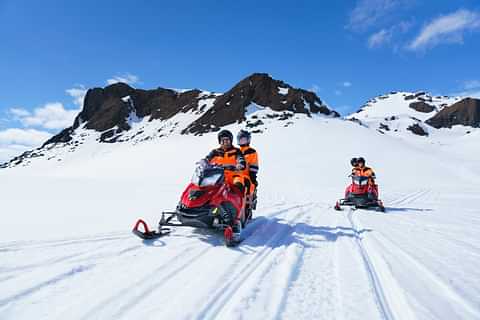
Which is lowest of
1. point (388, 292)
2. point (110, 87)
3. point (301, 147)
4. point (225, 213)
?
point (388, 292)

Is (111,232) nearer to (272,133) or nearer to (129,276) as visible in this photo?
(129,276)

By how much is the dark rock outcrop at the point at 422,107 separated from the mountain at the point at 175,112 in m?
119

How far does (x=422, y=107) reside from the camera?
175 meters

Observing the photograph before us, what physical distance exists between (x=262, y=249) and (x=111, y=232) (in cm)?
258

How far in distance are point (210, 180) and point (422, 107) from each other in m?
200

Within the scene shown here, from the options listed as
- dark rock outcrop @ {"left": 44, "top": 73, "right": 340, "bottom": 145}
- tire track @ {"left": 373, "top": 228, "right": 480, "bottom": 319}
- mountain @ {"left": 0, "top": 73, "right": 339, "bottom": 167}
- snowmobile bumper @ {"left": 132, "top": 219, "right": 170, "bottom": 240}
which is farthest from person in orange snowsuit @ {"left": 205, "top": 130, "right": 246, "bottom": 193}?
dark rock outcrop @ {"left": 44, "top": 73, "right": 340, "bottom": 145}

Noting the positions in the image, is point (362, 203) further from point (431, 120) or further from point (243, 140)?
point (431, 120)

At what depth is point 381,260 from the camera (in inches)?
172

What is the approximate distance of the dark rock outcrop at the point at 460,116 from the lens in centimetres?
13900

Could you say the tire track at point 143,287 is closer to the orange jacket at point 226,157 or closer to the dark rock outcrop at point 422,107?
the orange jacket at point 226,157

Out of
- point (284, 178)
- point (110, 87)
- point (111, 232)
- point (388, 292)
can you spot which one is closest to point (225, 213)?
point (111, 232)

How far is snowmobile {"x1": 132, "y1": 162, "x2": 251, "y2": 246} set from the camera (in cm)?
523

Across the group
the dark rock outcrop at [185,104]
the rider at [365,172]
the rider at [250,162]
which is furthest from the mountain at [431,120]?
the rider at [250,162]

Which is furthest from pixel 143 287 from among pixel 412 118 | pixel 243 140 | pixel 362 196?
pixel 412 118
